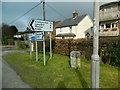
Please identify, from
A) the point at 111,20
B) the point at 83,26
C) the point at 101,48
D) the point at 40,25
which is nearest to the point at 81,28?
the point at 83,26

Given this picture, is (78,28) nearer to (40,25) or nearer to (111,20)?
(111,20)

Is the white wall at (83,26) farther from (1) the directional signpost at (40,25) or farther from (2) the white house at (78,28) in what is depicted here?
(1) the directional signpost at (40,25)

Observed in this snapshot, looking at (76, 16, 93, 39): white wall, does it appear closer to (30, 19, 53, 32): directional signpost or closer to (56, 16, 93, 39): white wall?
(56, 16, 93, 39): white wall

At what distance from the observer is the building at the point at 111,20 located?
17469mm

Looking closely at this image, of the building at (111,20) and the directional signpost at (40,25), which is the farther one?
the building at (111,20)

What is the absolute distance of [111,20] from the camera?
1877 centimetres

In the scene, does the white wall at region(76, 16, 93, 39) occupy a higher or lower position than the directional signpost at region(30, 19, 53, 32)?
higher

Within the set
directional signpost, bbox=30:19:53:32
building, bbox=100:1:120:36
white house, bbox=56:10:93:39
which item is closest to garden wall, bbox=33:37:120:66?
directional signpost, bbox=30:19:53:32

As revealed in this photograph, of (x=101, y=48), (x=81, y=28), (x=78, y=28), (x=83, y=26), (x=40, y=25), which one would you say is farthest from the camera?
(x=83, y=26)

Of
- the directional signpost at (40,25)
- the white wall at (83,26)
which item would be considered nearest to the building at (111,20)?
the white wall at (83,26)

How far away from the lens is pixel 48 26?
7.06m

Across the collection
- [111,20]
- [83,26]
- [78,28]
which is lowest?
[78,28]

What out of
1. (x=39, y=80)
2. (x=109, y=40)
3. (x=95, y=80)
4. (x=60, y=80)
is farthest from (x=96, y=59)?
(x=109, y=40)

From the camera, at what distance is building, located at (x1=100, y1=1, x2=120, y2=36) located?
17.5 m
